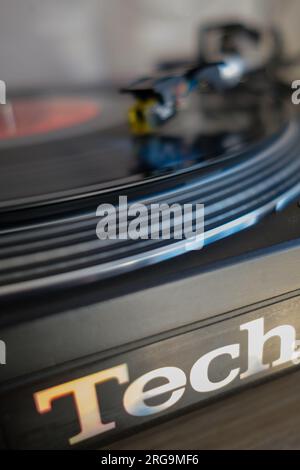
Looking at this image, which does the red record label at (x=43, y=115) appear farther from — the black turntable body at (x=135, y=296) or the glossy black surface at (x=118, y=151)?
the black turntable body at (x=135, y=296)

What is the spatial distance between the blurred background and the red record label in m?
0.20

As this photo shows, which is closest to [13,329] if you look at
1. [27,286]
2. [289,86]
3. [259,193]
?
[27,286]

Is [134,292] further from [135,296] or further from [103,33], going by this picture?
[103,33]

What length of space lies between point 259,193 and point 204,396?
22cm

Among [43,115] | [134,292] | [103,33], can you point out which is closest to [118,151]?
[134,292]

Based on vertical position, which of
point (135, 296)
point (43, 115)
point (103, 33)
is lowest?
point (135, 296)

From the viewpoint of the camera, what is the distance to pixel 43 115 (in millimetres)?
864

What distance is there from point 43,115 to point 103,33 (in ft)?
1.49

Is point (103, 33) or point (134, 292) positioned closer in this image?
point (134, 292)

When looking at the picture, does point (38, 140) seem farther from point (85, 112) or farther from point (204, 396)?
point (204, 396)

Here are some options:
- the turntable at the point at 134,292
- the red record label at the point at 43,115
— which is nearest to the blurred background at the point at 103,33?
the red record label at the point at 43,115

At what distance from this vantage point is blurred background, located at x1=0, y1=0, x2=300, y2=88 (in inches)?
43.5

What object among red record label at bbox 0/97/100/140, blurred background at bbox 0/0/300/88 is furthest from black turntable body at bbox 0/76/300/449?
blurred background at bbox 0/0/300/88

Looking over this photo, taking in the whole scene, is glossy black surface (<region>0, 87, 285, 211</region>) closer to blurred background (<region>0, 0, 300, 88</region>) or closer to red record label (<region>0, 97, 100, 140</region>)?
red record label (<region>0, 97, 100, 140</region>)
